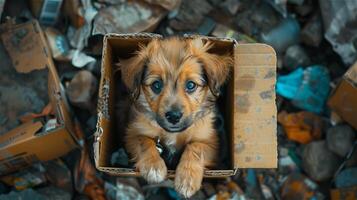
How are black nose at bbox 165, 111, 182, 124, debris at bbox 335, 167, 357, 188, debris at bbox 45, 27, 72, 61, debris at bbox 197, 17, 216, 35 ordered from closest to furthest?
black nose at bbox 165, 111, 182, 124, debris at bbox 335, 167, 357, 188, debris at bbox 45, 27, 72, 61, debris at bbox 197, 17, 216, 35

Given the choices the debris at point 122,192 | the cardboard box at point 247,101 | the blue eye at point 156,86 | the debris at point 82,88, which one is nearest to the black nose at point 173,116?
the blue eye at point 156,86

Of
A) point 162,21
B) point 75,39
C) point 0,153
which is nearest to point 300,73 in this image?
point 162,21

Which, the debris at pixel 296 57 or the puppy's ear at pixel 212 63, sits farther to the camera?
the debris at pixel 296 57

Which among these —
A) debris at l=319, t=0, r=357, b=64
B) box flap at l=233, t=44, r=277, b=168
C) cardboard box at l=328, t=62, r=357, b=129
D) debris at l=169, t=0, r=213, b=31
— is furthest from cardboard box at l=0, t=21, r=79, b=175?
debris at l=319, t=0, r=357, b=64

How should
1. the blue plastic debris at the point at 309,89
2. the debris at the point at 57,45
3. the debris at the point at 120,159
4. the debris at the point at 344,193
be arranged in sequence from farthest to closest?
the blue plastic debris at the point at 309,89
the debris at the point at 57,45
the debris at the point at 344,193
the debris at the point at 120,159

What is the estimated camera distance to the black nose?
9.56ft

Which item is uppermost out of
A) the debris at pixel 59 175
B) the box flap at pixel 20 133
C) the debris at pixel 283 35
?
the box flap at pixel 20 133

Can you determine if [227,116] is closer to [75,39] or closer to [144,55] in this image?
[144,55]

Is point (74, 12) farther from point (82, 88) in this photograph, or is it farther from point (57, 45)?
point (82, 88)

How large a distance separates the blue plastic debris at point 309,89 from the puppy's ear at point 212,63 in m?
1.15

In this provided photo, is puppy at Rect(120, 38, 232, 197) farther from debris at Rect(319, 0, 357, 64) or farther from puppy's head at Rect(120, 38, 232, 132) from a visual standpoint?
debris at Rect(319, 0, 357, 64)

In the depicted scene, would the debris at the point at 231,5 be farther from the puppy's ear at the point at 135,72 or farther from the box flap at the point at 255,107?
the puppy's ear at the point at 135,72

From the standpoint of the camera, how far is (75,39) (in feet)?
13.5

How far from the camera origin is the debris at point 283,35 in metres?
4.36
